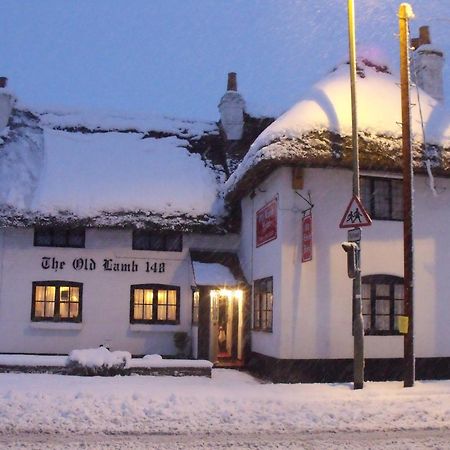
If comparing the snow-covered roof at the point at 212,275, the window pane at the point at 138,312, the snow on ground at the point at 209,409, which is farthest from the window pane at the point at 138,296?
the snow on ground at the point at 209,409

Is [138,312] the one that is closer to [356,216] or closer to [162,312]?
[162,312]

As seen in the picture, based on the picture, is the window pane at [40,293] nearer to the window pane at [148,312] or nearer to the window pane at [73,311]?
the window pane at [73,311]

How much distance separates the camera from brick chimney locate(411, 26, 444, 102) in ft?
62.2

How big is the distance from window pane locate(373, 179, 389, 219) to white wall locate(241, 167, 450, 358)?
271 mm

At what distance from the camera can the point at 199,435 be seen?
867 centimetres

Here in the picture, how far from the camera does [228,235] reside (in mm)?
20578

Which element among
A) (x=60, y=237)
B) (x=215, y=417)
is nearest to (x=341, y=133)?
(x=215, y=417)

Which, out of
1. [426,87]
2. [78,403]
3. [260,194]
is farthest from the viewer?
[426,87]

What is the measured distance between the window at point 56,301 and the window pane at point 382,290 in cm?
928

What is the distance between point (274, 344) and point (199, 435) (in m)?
6.96

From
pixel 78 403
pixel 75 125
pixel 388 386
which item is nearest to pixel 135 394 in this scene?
pixel 78 403

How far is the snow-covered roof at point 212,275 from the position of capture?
60.6 ft

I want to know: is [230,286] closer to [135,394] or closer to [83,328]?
[83,328]

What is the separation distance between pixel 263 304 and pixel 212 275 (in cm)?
241
